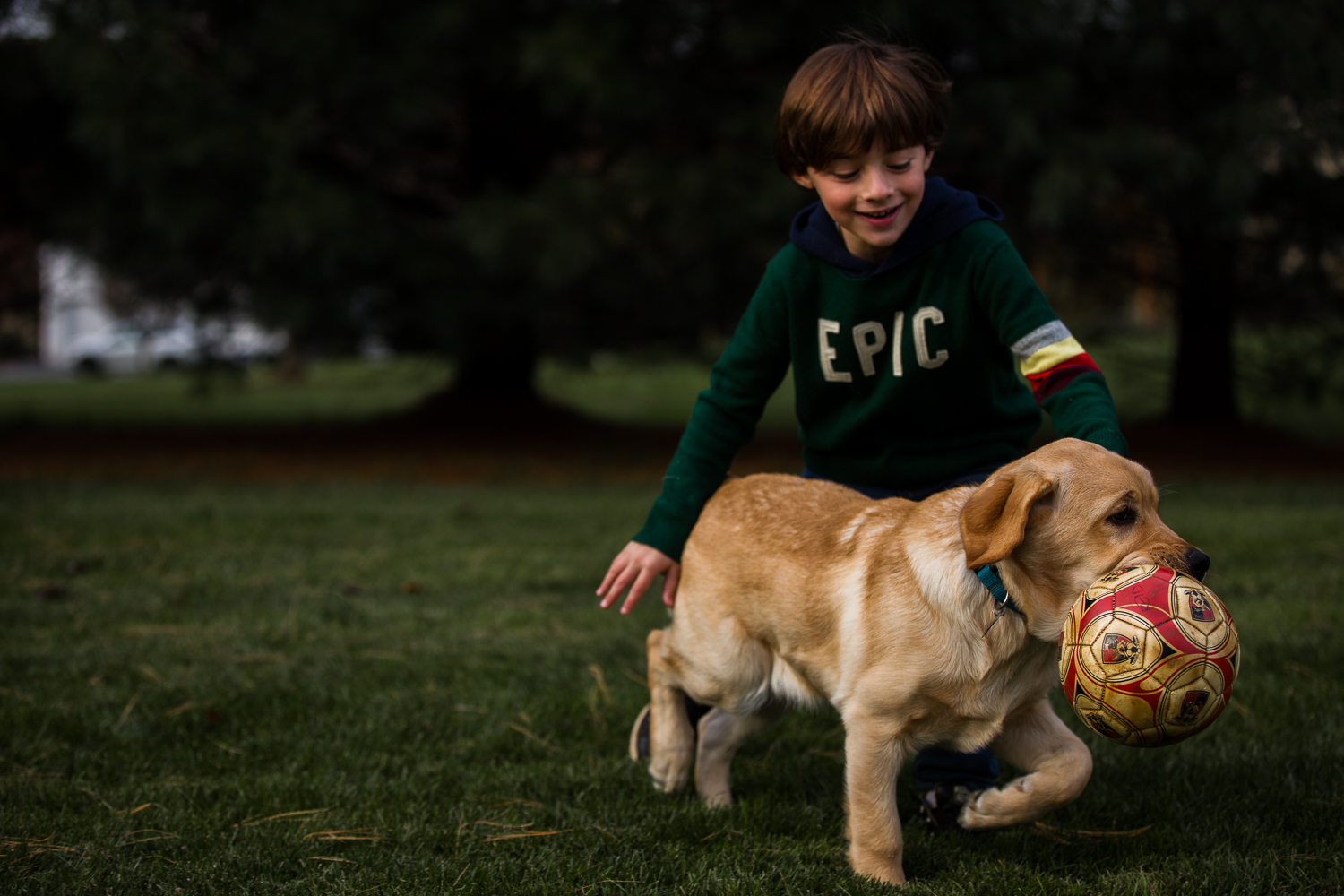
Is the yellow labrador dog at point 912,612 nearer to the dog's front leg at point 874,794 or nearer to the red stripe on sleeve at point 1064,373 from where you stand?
the dog's front leg at point 874,794

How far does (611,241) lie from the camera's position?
8.91m

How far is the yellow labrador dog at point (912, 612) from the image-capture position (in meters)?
2.50

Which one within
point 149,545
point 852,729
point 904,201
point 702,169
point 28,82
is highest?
point 28,82

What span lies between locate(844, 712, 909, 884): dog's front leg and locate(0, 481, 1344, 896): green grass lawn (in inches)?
3.2

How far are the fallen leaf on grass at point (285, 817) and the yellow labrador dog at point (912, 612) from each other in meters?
1.15

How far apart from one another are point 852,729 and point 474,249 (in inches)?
275

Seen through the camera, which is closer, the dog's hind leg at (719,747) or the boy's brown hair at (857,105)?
the boy's brown hair at (857,105)

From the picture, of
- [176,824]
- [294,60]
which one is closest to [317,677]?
[176,824]

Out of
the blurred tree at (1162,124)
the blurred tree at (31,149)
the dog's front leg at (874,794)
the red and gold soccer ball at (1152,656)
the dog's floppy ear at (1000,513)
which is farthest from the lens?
the blurred tree at (31,149)

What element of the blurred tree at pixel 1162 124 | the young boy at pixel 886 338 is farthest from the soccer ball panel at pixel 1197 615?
the blurred tree at pixel 1162 124

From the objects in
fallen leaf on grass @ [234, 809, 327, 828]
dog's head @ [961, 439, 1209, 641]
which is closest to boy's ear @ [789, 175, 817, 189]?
dog's head @ [961, 439, 1209, 641]

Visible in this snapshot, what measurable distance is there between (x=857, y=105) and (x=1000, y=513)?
3.94 feet

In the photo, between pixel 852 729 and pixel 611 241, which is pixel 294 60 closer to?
pixel 611 241

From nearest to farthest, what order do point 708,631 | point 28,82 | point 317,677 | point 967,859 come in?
point 967,859
point 708,631
point 317,677
point 28,82
